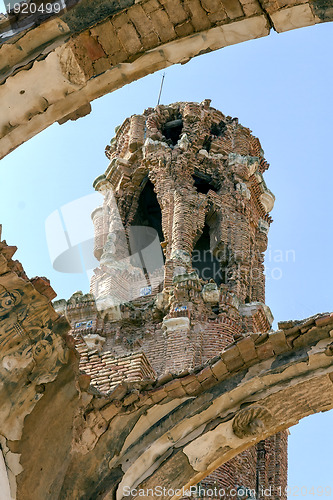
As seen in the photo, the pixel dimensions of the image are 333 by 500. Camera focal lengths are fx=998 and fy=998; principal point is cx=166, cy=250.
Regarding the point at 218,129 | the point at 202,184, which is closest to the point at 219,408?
the point at 202,184

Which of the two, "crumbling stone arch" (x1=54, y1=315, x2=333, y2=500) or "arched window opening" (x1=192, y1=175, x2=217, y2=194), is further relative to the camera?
"arched window opening" (x1=192, y1=175, x2=217, y2=194)

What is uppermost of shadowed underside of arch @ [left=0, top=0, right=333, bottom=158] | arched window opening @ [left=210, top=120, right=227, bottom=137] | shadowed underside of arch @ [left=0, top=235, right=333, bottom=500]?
arched window opening @ [left=210, top=120, right=227, bottom=137]

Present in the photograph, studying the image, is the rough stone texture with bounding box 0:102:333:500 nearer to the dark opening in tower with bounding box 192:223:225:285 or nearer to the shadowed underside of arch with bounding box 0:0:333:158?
the dark opening in tower with bounding box 192:223:225:285

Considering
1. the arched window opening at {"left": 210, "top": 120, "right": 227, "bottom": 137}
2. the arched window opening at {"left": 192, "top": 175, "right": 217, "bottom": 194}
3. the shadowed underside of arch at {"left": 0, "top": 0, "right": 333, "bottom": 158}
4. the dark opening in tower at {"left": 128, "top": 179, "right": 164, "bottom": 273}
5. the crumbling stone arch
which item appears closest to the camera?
the shadowed underside of arch at {"left": 0, "top": 0, "right": 333, "bottom": 158}

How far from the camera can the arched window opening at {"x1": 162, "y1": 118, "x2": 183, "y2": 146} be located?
26.8 metres

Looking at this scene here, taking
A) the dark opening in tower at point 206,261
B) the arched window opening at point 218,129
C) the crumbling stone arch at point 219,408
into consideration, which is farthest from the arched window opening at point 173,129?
the crumbling stone arch at point 219,408

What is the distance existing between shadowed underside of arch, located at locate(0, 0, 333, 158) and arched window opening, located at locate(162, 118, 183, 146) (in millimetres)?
18448

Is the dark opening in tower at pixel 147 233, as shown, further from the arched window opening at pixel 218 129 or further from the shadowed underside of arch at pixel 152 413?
the shadowed underside of arch at pixel 152 413

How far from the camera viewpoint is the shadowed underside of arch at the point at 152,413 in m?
9.49

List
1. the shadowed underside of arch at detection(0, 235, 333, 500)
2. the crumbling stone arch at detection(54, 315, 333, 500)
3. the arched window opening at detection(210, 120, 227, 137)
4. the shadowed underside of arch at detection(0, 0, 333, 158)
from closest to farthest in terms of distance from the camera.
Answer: the shadowed underside of arch at detection(0, 0, 333, 158) → the shadowed underside of arch at detection(0, 235, 333, 500) → the crumbling stone arch at detection(54, 315, 333, 500) → the arched window opening at detection(210, 120, 227, 137)

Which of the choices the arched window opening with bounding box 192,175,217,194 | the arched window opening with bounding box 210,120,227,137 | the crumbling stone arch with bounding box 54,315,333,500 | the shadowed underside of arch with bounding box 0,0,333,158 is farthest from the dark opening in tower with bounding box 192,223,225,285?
the shadowed underside of arch with bounding box 0,0,333,158

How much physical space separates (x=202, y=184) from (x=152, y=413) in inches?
587

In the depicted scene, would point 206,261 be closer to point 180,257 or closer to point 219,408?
point 180,257

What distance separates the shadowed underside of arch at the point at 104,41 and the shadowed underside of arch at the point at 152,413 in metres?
2.13
